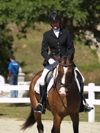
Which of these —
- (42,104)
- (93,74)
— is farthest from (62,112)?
(93,74)

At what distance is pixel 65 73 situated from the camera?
36.6 ft

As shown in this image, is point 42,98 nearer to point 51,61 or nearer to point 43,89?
point 43,89

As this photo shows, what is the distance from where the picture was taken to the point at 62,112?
38.2ft

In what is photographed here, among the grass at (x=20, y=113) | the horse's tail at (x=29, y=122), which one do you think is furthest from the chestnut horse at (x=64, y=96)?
the grass at (x=20, y=113)

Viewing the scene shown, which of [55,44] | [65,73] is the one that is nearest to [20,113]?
[55,44]

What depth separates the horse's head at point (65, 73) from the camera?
36.6 feet

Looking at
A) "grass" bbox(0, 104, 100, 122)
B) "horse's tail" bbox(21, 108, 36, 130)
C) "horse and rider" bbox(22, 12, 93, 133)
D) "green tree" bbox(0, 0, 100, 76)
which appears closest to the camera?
"horse and rider" bbox(22, 12, 93, 133)

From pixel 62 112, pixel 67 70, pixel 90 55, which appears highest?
pixel 67 70

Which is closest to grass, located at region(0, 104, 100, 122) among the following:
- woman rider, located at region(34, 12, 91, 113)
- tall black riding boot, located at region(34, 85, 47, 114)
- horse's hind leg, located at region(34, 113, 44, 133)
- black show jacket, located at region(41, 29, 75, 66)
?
horse's hind leg, located at region(34, 113, 44, 133)

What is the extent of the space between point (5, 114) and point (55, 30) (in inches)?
330

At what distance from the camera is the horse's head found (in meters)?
11.2

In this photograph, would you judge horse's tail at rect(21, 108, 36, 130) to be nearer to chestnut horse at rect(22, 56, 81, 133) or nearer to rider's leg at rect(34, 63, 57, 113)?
rider's leg at rect(34, 63, 57, 113)

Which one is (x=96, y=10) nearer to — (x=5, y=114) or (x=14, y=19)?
(x=14, y=19)

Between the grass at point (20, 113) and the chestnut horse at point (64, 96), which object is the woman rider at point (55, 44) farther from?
the grass at point (20, 113)
